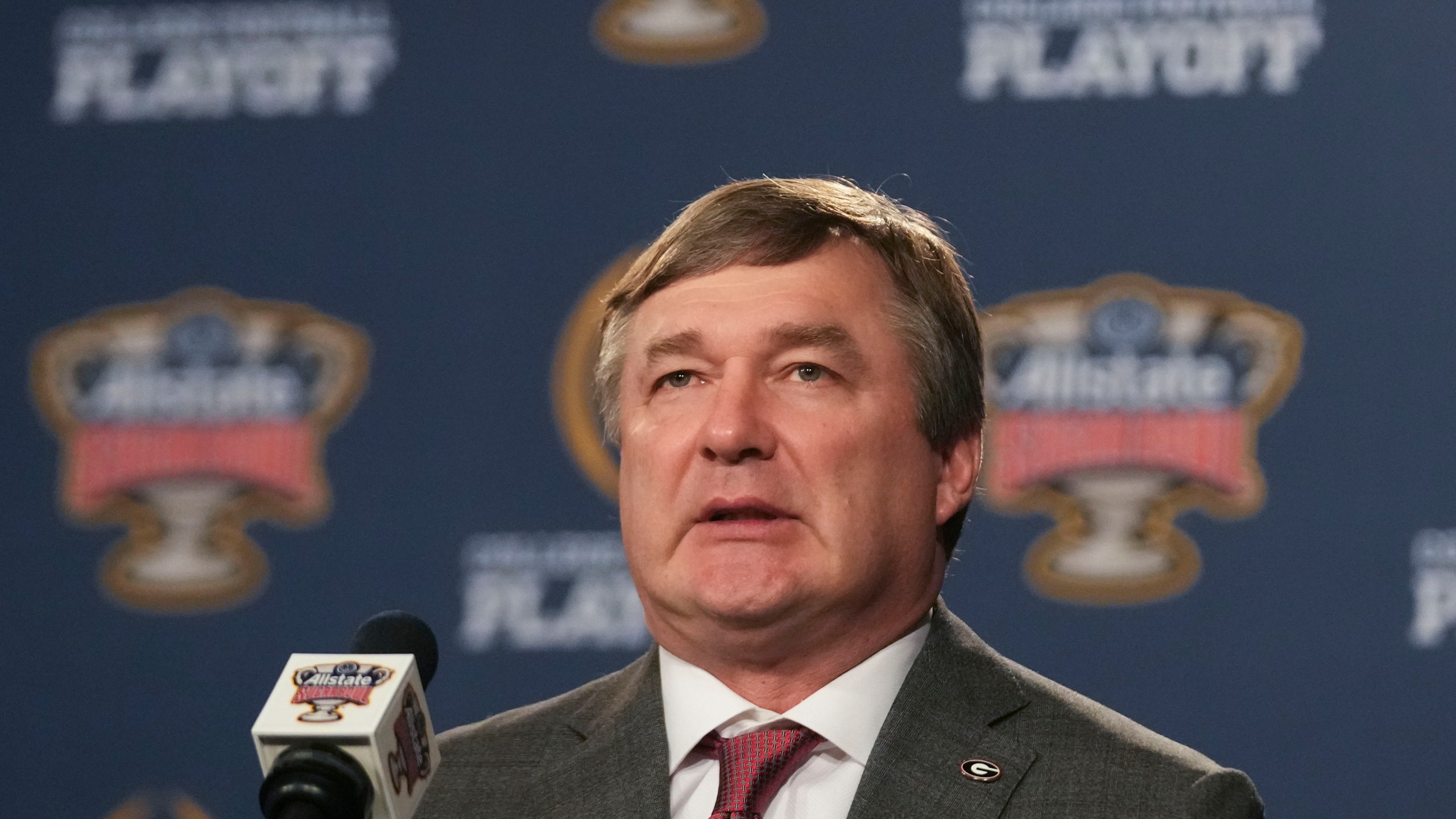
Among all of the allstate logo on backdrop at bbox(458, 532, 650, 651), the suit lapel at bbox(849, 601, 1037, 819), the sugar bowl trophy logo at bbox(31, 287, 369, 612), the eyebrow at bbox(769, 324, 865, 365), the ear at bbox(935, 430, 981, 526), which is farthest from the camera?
the sugar bowl trophy logo at bbox(31, 287, 369, 612)

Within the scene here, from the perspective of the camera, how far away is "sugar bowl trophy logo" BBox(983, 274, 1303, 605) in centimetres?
285

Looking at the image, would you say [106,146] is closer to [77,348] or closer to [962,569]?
[77,348]

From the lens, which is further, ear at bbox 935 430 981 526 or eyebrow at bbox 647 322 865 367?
ear at bbox 935 430 981 526

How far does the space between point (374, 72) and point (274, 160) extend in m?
0.25

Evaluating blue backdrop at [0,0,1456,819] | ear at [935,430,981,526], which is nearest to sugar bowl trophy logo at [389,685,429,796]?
ear at [935,430,981,526]

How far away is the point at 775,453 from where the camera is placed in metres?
1.86

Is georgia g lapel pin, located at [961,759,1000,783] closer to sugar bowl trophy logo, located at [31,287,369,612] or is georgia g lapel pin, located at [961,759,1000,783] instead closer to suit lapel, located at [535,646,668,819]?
suit lapel, located at [535,646,668,819]

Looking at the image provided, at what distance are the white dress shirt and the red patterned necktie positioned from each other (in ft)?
0.04

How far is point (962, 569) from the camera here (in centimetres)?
288

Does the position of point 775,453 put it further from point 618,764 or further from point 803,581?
point 618,764

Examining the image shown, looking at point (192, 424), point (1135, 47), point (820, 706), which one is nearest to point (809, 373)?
point (820, 706)

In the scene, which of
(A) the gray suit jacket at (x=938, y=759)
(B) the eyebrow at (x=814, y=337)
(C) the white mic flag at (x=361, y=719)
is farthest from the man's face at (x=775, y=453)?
(C) the white mic flag at (x=361, y=719)

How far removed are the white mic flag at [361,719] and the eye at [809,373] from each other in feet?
1.88

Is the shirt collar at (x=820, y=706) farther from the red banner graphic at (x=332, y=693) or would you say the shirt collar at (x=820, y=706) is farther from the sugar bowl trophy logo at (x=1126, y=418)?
the sugar bowl trophy logo at (x=1126, y=418)
